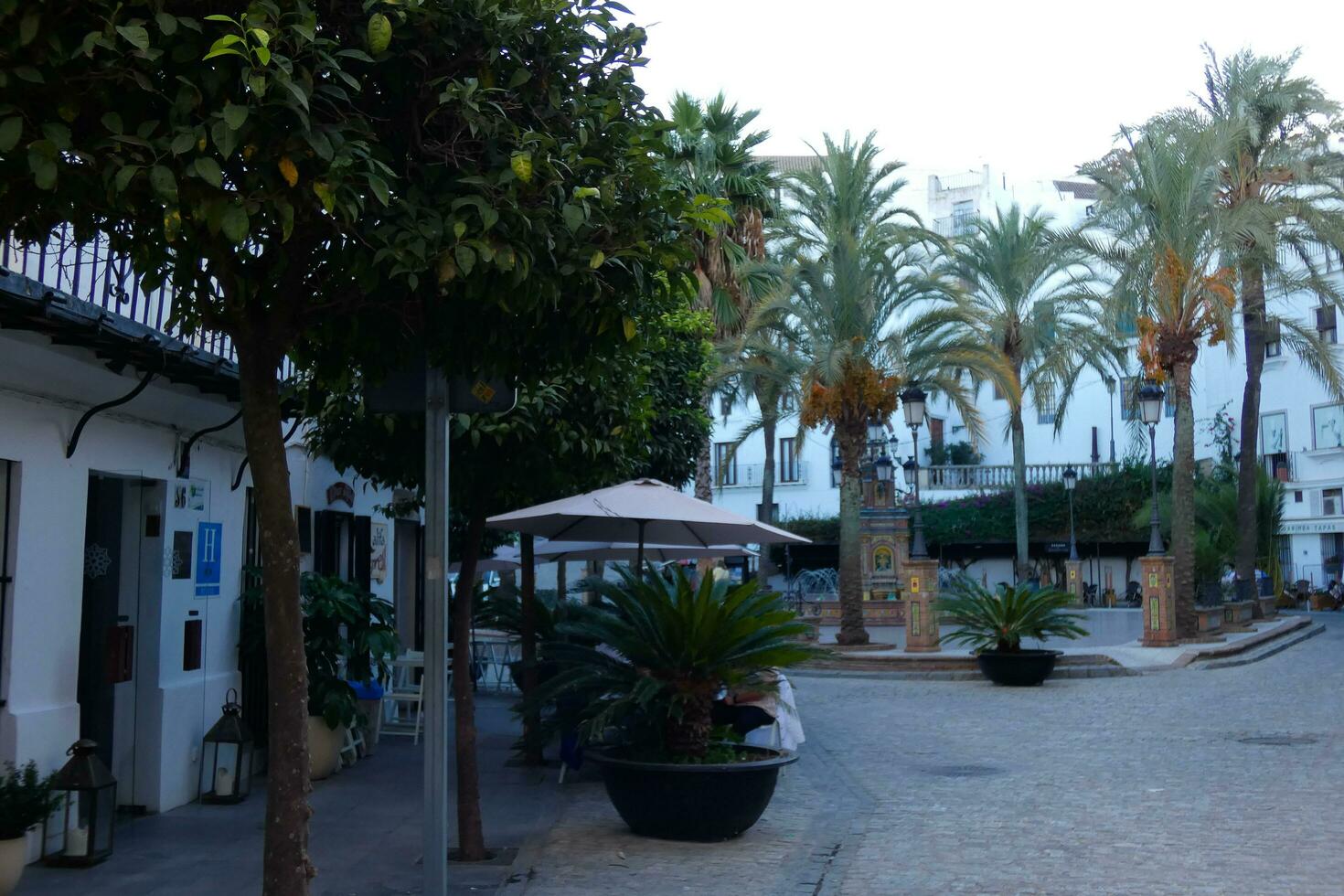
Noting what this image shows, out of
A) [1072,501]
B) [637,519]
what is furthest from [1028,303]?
[637,519]

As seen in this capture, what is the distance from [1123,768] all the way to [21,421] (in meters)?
9.01

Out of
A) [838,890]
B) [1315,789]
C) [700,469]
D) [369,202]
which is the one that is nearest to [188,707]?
[838,890]

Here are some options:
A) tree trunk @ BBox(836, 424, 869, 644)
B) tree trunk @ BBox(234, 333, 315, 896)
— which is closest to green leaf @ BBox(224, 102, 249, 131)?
tree trunk @ BBox(234, 333, 315, 896)

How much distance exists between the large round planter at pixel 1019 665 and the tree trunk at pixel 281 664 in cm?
1622

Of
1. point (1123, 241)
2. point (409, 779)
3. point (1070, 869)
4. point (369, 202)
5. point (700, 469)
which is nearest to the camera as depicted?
point (369, 202)

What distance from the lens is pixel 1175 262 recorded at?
2486cm

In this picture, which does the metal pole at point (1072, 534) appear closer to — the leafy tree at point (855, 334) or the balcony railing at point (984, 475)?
the balcony railing at point (984, 475)

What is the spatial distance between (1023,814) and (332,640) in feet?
18.2

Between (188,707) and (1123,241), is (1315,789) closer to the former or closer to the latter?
(188,707)

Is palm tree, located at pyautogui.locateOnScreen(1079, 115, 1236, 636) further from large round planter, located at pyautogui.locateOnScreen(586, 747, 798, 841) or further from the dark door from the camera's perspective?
the dark door

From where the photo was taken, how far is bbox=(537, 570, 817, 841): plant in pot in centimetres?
818

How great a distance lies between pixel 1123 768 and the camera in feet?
38.2

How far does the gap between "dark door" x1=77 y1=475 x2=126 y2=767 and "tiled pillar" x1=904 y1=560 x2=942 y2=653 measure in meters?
16.6

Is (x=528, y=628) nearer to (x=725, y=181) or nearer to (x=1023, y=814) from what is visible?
(x=1023, y=814)
